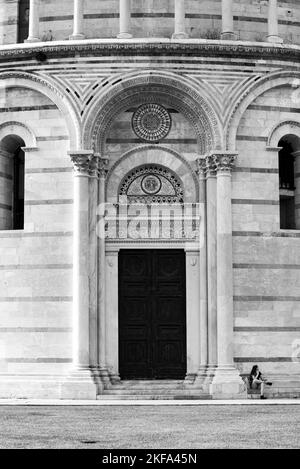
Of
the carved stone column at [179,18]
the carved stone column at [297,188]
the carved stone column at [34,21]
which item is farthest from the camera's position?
the carved stone column at [297,188]

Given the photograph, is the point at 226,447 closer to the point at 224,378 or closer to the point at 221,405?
the point at 221,405

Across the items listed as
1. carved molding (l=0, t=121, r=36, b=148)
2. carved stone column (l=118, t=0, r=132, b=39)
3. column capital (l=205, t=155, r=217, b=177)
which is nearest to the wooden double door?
column capital (l=205, t=155, r=217, b=177)

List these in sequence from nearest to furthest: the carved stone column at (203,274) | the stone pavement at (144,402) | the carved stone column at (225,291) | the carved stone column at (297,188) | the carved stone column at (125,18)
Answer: the stone pavement at (144,402), the carved stone column at (225,291), the carved stone column at (203,274), the carved stone column at (125,18), the carved stone column at (297,188)

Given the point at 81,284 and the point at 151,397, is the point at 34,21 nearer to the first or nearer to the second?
the point at 81,284

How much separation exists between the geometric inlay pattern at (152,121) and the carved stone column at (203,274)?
1.32m

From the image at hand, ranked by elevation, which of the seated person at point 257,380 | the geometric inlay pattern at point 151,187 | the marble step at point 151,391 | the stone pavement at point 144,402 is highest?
the geometric inlay pattern at point 151,187

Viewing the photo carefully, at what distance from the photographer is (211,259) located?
2847 cm

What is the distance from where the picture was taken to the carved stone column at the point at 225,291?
2752 centimetres

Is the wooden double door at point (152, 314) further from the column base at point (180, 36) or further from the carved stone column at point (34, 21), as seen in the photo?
the carved stone column at point (34, 21)

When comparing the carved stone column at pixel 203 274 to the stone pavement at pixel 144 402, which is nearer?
the stone pavement at pixel 144 402

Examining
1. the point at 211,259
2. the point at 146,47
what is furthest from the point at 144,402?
the point at 146,47

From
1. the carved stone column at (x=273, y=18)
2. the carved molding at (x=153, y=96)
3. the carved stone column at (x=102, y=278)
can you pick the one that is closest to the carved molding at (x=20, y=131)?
the carved molding at (x=153, y=96)

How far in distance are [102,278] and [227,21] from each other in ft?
25.5
